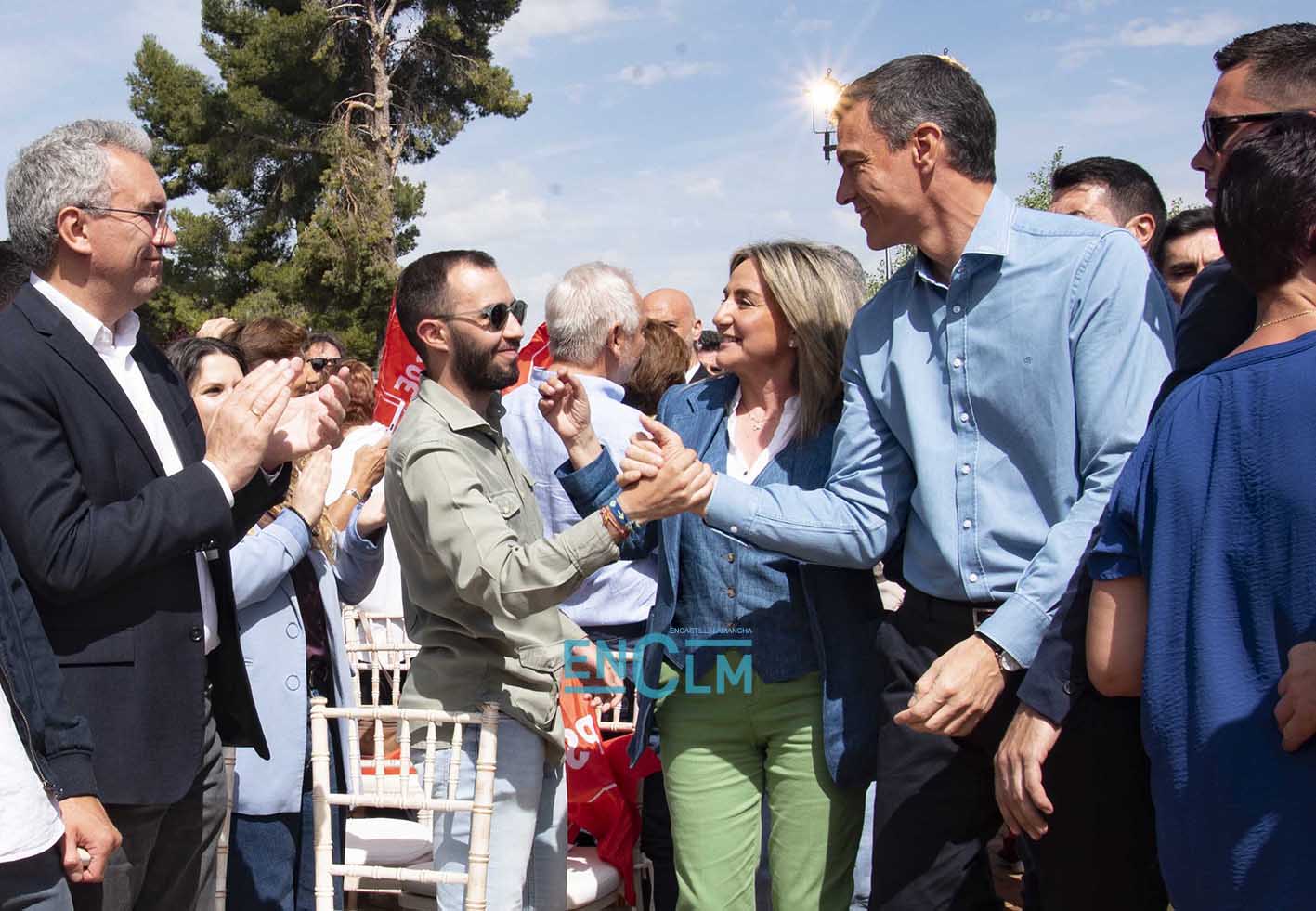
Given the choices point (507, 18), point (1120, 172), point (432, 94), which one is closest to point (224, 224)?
point (432, 94)

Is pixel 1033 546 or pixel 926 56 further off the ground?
pixel 926 56

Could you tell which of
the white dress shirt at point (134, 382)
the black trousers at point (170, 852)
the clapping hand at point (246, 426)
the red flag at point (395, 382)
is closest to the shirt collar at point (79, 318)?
the white dress shirt at point (134, 382)

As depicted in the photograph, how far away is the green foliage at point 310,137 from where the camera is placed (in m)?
20.4

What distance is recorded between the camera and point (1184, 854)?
183 centimetres

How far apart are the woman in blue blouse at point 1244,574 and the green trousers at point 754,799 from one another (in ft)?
3.84

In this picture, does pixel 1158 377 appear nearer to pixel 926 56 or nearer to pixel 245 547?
pixel 926 56

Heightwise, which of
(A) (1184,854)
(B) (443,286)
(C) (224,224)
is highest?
(C) (224,224)

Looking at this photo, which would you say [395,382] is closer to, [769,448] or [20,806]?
[769,448]

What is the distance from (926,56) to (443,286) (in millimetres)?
1378

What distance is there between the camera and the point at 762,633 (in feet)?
9.98

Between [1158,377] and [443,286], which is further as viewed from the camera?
[443,286]

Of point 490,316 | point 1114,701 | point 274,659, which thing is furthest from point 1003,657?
point 274,659

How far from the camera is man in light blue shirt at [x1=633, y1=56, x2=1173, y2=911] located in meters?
2.36

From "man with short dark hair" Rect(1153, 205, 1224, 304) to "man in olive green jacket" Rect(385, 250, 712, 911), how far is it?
2.83m
